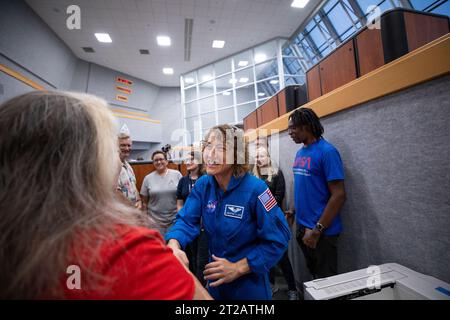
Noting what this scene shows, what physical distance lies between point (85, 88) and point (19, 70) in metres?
3.35

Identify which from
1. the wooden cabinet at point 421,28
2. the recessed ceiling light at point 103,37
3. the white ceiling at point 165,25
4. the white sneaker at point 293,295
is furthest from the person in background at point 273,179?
the recessed ceiling light at point 103,37

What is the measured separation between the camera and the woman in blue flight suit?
83 centimetres

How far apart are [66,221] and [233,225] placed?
0.66 metres

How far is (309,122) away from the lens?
1.44 metres

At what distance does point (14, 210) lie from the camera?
0.36 m

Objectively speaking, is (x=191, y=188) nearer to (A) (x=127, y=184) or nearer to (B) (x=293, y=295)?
(A) (x=127, y=184)

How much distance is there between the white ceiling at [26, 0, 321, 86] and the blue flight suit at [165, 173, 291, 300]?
6.08m

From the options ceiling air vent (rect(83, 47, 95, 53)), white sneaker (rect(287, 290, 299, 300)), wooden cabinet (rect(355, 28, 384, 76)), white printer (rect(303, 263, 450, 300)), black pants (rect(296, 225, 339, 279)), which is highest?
ceiling air vent (rect(83, 47, 95, 53))

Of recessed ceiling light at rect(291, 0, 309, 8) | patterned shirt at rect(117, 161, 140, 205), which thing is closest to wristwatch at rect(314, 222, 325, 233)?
A: patterned shirt at rect(117, 161, 140, 205)

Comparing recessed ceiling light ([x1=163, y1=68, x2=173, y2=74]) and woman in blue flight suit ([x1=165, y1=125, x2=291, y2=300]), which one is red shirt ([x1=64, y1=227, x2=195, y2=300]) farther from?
recessed ceiling light ([x1=163, y1=68, x2=173, y2=74])

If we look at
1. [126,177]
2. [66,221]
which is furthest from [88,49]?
[66,221]

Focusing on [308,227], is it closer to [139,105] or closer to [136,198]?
[136,198]
